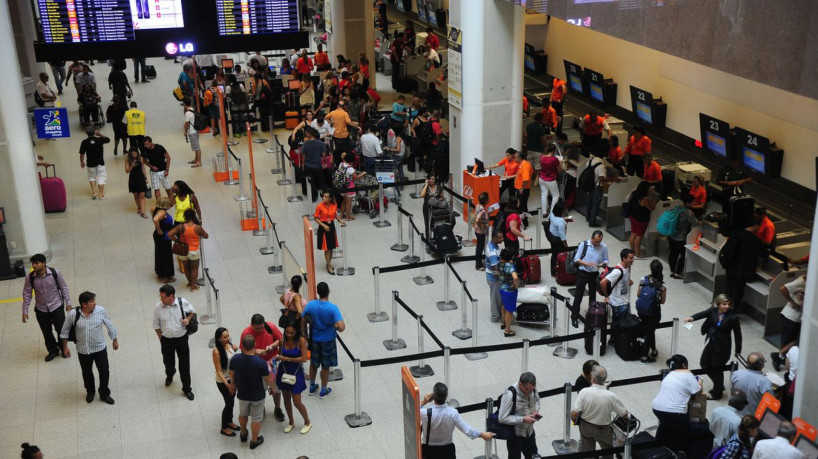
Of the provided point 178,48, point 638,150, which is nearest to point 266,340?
point 178,48

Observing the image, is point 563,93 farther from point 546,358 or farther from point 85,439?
point 85,439

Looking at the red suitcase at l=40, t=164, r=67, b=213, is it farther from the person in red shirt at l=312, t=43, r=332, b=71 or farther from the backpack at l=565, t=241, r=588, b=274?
the person in red shirt at l=312, t=43, r=332, b=71

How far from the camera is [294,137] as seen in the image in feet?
59.3

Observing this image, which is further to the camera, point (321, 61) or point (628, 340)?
point (321, 61)

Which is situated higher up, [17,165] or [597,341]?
[17,165]

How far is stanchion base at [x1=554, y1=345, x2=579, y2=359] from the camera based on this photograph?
11.5 metres

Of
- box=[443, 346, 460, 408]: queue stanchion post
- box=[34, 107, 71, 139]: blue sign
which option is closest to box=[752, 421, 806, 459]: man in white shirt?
box=[443, 346, 460, 408]: queue stanchion post

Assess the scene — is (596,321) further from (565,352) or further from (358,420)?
(358,420)

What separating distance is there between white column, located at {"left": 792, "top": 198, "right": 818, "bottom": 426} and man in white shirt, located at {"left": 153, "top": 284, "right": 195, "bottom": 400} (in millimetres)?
6125

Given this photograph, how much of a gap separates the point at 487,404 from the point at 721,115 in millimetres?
9970

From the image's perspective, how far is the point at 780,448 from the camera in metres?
7.57

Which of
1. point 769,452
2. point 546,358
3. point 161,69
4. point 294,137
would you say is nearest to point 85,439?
point 546,358

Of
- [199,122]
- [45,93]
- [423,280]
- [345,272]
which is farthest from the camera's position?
[45,93]

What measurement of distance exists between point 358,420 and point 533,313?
10.2 ft
